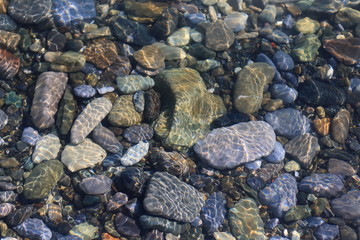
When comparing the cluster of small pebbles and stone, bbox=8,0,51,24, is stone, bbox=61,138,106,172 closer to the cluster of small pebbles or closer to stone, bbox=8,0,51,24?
the cluster of small pebbles

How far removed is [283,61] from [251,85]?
112 centimetres

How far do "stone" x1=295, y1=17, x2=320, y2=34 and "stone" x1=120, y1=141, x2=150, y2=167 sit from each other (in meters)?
4.89

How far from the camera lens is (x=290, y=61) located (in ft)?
27.0

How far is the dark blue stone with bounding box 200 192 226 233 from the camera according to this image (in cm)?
620

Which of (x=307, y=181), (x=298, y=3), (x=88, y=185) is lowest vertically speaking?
(x=307, y=181)

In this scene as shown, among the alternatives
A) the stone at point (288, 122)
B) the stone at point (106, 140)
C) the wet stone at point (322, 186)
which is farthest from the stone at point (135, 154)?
the wet stone at point (322, 186)

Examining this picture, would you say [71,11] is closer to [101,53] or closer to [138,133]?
[101,53]

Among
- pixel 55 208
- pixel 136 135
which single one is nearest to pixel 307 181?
pixel 136 135

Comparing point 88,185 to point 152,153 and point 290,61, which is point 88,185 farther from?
point 290,61

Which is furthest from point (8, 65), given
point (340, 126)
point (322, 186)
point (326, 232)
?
point (340, 126)

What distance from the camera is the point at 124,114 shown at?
6883 millimetres

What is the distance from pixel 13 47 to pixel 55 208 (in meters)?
3.29

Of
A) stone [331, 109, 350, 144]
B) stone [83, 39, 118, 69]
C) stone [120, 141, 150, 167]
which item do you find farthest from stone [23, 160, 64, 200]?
stone [331, 109, 350, 144]

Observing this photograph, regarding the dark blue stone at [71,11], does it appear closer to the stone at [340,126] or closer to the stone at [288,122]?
the stone at [288,122]
